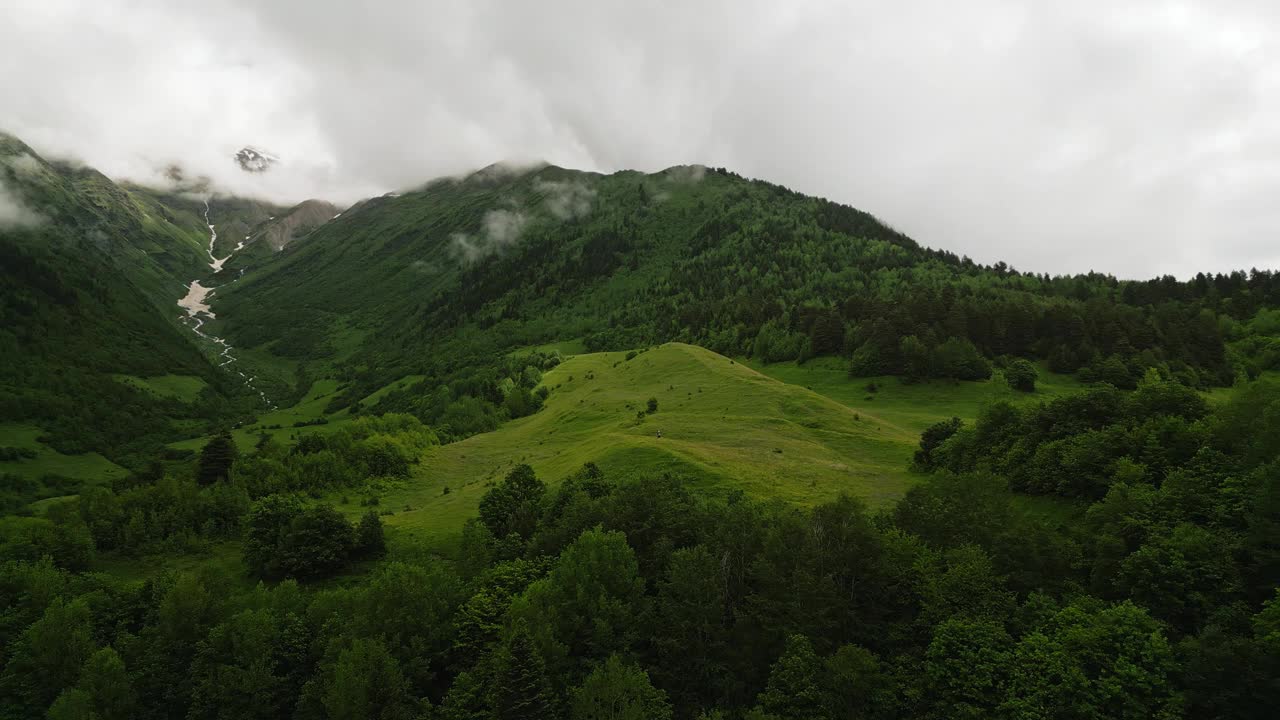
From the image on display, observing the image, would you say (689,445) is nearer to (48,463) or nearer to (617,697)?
(617,697)

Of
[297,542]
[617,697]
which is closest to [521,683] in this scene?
[617,697]

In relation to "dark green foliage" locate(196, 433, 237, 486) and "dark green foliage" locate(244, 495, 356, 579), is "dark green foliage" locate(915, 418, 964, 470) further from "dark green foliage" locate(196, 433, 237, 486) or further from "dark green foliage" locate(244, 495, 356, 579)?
"dark green foliage" locate(196, 433, 237, 486)

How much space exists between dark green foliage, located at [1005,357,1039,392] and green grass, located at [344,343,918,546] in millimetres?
36056

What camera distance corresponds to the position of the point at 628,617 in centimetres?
5069

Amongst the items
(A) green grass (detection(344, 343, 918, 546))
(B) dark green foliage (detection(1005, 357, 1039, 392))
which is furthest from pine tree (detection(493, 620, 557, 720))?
(B) dark green foliage (detection(1005, 357, 1039, 392))

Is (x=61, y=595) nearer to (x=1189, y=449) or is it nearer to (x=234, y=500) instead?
(x=234, y=500)

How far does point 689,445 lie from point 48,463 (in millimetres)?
189268

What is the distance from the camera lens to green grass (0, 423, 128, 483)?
162 m

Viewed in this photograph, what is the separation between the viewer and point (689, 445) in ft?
305

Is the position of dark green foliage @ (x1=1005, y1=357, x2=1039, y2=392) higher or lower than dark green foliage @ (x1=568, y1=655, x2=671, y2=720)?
higher

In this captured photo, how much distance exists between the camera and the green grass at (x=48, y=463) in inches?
6383

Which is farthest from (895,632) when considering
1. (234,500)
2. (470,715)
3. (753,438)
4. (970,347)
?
(970,347)

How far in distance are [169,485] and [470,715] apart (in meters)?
67.9

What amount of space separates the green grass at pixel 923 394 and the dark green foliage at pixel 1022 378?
173 cm
